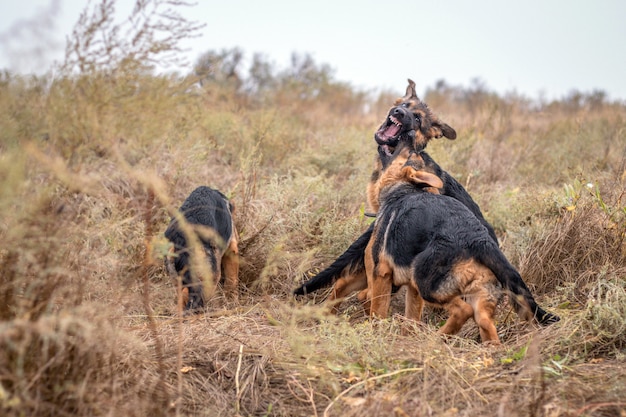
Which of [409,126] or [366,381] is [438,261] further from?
[409,126]

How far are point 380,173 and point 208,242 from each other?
183 cm

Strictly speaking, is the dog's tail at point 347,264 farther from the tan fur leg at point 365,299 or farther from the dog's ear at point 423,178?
the dog's ear at point 423,178

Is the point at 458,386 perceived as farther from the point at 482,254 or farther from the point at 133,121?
the point at 133,121

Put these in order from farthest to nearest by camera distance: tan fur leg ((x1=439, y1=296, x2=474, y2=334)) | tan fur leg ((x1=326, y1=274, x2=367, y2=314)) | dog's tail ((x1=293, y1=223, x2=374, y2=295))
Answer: tan fur leg ((x1=326, y1=274, x2=367, y2=314)) < dog's tail ((x1=293, y1=223, x2=374, y2=295)) < tan fur leg ((x1=439, y1=296, x2=474, y2=334))

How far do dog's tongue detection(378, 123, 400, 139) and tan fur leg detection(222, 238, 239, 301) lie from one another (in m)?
1.84

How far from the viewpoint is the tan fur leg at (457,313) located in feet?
14.4

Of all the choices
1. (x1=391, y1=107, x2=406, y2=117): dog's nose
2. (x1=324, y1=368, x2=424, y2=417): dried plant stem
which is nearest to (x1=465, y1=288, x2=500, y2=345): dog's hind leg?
(x1=324, y1=368, x2=424, y2=417): dried plant stem

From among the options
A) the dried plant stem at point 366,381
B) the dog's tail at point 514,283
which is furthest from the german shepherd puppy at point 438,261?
the dried plant stem at point 366,381

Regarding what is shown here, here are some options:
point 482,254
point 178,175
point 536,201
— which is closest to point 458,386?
point 482,254

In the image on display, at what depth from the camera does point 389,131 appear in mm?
6199

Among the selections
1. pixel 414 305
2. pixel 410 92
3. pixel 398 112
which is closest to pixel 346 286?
pixel 414 305

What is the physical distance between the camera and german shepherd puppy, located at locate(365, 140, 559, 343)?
4.36 m

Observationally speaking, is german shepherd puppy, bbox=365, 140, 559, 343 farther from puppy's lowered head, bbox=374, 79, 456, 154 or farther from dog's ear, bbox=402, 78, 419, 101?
dog's ear, bbox=402, 78, 419, 101

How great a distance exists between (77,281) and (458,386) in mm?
2142
